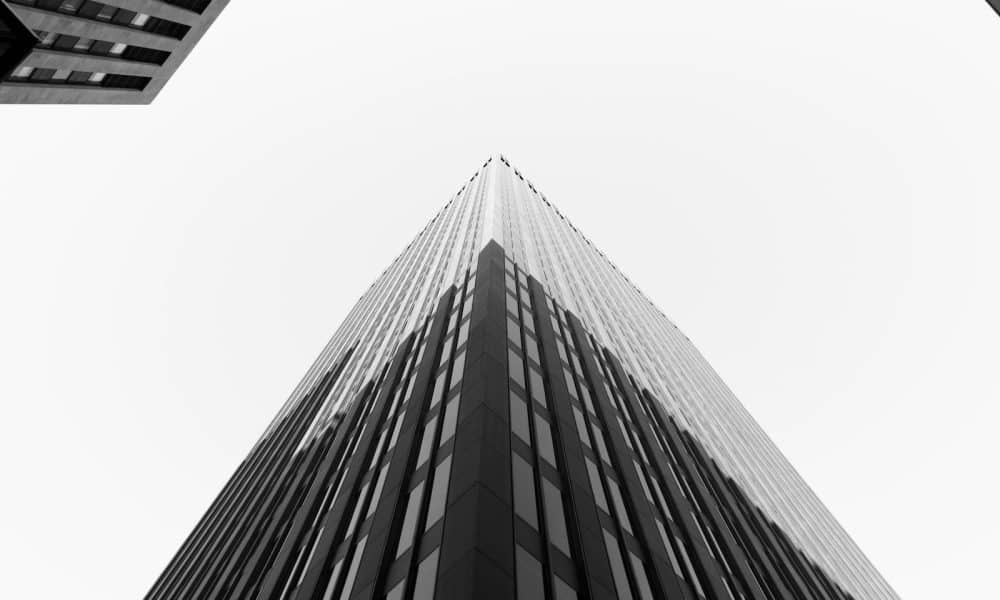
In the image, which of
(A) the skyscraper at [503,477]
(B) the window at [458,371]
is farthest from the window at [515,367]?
(B) the window at [458,371]

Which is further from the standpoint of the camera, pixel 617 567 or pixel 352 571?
pixel 352 571

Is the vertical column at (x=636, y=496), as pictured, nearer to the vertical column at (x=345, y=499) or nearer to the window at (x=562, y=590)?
the window at (x=562, y=590)

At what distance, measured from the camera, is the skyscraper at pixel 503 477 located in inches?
651

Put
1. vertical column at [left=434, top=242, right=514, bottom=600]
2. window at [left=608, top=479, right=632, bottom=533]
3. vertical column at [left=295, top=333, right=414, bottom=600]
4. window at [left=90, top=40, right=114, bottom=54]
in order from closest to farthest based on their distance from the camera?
vertical column at [left=434, top=242, right=514, bottom=600], vertical column at [left=295, top=333, right=414, bottom=600], window at [left=608, top=479, right=632, bottom=533], window at [left=90, top=40, right=114, bottom=54]

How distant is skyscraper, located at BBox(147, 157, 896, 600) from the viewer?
16.5m

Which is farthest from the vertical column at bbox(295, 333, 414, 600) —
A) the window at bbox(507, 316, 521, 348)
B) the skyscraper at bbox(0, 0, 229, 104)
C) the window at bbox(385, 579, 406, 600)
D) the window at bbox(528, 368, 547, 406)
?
the skyscraper at bbox(0, 0, 229, 104)

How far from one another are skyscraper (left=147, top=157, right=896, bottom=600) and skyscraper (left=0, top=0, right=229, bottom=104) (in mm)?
22153

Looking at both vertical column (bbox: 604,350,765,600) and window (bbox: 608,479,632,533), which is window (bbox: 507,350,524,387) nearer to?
window (bbox: 608,479,632,533)

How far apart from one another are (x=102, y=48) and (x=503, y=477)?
33102 millimetres

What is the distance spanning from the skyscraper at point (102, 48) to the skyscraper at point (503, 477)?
2215 cm

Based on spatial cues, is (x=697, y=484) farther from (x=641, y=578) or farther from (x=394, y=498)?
(x=394, y=498)

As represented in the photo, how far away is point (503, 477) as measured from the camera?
1719cm

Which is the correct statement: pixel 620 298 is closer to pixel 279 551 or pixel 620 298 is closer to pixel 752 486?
pixel 752 486

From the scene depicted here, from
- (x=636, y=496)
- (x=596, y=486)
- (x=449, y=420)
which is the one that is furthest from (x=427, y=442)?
(x=636, y=496)
